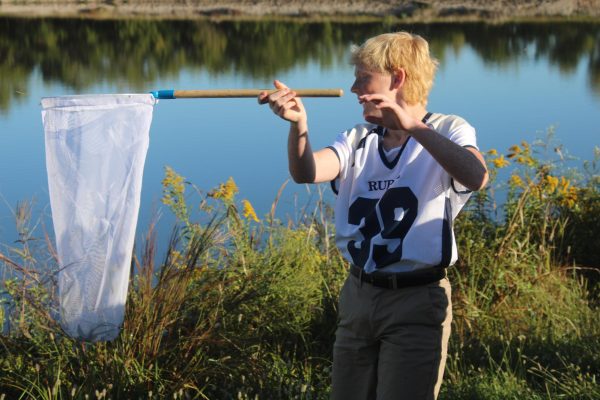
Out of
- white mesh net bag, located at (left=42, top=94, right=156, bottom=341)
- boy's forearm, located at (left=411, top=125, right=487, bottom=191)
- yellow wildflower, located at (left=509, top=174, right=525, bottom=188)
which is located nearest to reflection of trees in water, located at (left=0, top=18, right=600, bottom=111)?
yellow wildflower, located at (left=509, top=174, right=525, bottom=188)

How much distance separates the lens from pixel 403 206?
2.69 m

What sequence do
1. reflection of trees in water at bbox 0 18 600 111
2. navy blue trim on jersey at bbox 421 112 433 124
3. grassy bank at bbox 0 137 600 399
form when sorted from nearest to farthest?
navy blue trim on jersey at bbox 421 112 433 124, grassy bank at bbox 0 137 600 399, reflection of trees in water at bbox 0 18 600 111

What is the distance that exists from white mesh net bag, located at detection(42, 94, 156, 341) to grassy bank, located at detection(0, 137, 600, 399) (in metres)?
0.30

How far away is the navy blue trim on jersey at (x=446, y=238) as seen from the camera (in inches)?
106

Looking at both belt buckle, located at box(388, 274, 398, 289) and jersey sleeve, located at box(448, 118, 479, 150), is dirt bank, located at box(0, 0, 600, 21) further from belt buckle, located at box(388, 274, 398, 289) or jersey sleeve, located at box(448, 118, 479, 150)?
belt buckle, located at box(388, 274, 398, 289)

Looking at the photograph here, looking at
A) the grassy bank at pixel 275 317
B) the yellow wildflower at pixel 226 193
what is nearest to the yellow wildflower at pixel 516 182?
the grassy bank at pixel 275 317

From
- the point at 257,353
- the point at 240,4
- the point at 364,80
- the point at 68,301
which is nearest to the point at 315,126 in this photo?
the point at 257,353

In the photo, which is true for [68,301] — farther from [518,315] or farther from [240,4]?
[240,4]

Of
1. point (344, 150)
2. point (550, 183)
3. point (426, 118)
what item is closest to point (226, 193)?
point (550, 183)

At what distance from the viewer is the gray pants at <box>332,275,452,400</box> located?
2.68 meters

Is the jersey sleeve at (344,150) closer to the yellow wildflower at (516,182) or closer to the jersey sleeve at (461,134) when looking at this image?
the jersey sleeve at (461,134)

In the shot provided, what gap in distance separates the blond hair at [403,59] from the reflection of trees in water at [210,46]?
8.11 m

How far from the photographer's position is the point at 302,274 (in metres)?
4.52

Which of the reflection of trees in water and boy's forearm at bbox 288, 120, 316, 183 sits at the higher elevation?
the reflection of trees in water
